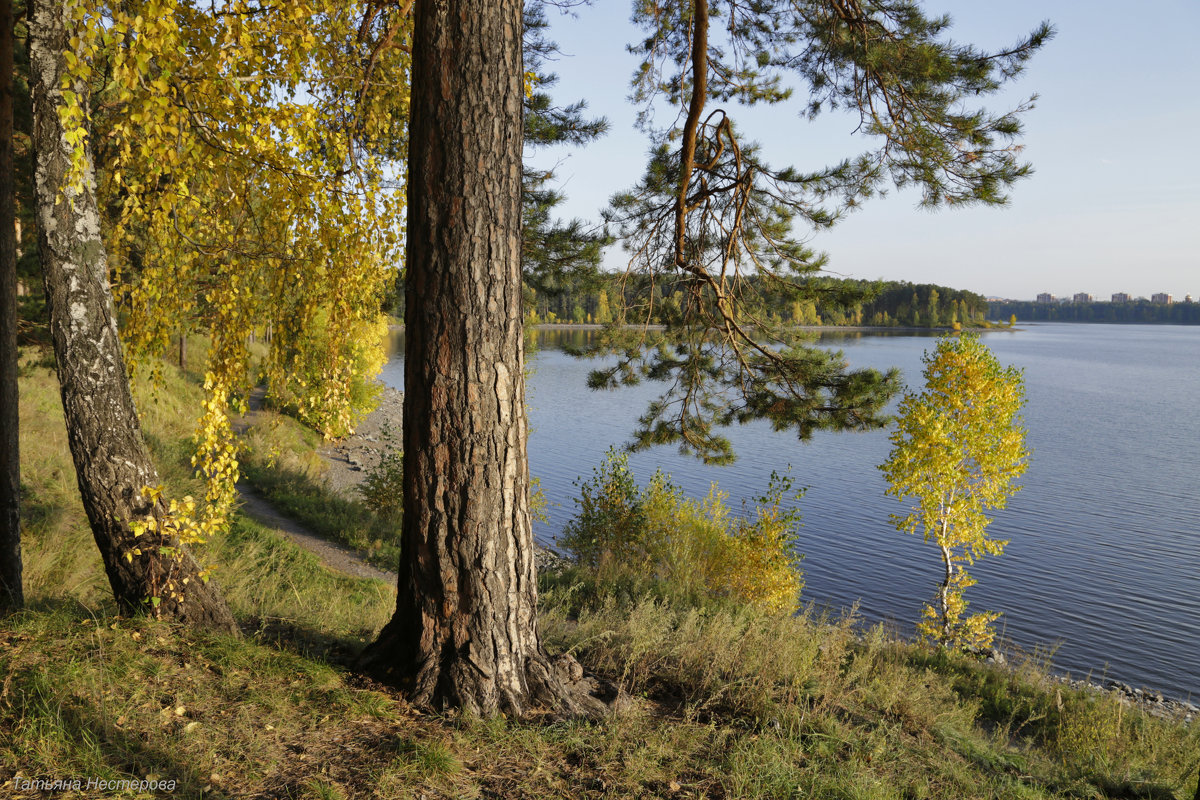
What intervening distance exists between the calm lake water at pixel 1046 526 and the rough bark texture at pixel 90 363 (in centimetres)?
570

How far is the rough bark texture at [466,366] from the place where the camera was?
3.16 m

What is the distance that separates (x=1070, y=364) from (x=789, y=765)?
62601 mm

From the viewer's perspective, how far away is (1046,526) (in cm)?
1702

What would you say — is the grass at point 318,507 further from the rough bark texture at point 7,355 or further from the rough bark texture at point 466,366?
the rough bark texture at point 466,366

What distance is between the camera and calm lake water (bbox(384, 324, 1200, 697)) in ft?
40.4

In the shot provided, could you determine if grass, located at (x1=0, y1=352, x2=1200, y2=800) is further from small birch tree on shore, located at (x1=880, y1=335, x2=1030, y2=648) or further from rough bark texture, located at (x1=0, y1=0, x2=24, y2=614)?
small birch tree on shore, located at (x1=880, y1=335, x2=1030, y2=648)

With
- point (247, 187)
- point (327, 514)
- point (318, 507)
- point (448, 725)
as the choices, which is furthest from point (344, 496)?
point (448, 725)

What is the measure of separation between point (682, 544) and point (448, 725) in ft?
28.7

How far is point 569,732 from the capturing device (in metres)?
3.18

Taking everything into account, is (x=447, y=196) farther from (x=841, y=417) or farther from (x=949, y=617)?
(x=949, y=617)

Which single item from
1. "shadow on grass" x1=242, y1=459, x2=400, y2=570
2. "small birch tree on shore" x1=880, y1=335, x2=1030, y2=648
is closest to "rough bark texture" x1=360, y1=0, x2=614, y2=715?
"shadow on grass" x1=242, y1=459, x2=400, y2=570

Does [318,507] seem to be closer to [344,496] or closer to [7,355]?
[344,496]

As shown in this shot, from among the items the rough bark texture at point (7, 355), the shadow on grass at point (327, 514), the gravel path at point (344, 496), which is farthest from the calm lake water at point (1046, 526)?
the rough bark texture at point (7, 355)

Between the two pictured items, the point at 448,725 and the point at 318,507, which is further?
the point at 318,507
